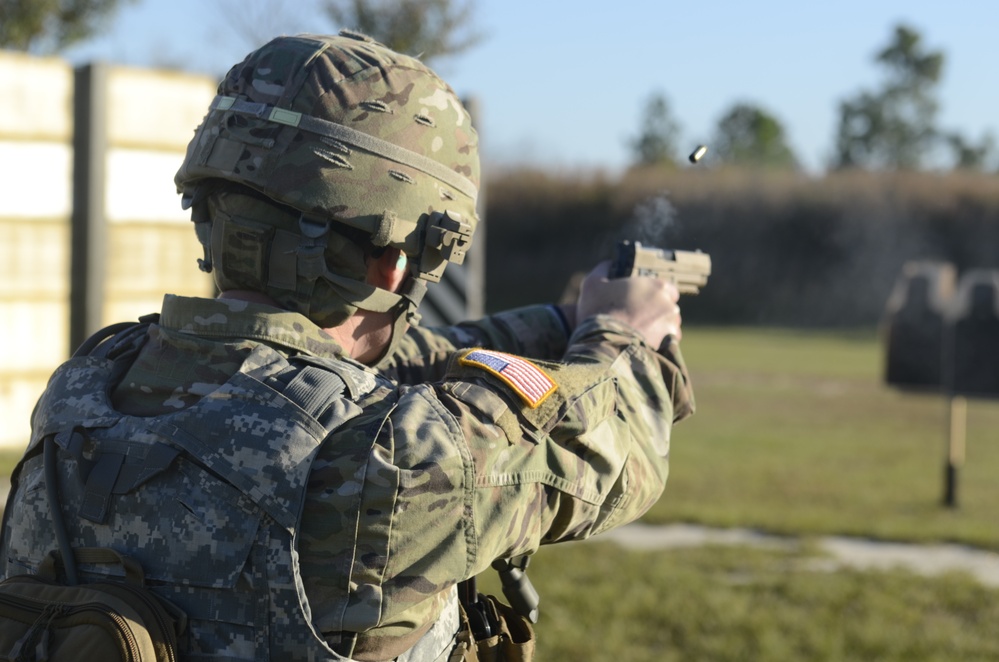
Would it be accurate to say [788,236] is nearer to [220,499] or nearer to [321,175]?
[321,175]

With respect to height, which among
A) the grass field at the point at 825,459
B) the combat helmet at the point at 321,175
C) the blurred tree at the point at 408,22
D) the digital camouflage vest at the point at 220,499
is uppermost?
the blurred tree at the point at 408,22

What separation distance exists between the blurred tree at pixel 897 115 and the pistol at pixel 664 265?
167 feet

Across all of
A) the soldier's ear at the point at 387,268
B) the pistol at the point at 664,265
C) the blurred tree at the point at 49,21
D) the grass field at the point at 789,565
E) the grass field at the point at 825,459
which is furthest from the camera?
the blurred tree at the point at 49,21

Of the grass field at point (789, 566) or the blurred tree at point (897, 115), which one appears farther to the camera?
the blurred tree at point (897, 115)

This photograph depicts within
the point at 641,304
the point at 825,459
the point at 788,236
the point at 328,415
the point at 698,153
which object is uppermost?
the point at 788,236

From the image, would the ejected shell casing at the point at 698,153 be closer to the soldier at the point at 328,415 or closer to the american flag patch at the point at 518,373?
the soldier at the point at 328,415

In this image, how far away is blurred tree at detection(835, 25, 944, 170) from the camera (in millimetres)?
51156

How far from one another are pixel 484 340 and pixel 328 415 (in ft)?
3.06

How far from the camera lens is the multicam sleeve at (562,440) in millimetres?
1949

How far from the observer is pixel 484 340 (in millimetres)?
2799

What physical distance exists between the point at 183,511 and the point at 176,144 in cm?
729

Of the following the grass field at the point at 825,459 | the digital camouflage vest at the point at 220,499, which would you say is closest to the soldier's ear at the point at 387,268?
the digital camouflage vest at the point at 220,499

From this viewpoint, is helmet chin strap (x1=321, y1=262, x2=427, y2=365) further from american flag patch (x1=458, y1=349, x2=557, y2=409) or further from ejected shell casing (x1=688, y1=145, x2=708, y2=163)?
ejected shell casing (x1=688, y1=145, x2=708, y2=163)

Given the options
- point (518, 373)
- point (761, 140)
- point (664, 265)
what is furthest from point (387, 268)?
point (761, 140)
